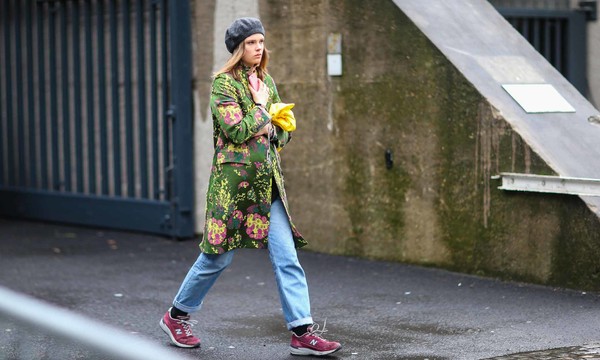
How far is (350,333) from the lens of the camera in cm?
639

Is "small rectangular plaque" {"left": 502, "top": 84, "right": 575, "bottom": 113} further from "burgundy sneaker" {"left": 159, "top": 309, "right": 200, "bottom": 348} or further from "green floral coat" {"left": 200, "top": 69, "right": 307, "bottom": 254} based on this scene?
"burgundy sneaker" {"left": 159, "top": 309, "right": 200, "bottom": 348}

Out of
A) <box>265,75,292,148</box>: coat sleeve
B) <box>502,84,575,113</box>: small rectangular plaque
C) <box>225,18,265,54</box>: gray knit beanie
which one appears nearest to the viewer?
<box>225,18,265,54</box>: gray knit beanie

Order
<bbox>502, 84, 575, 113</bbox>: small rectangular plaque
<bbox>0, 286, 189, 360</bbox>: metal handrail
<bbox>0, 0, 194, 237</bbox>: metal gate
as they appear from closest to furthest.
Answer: <bbox>0, 286, 189, 360</bbox>: metal handrail < <bbox>502, 84, 575, 113</bbox>: small rectangular plaque < <bbox>0, 0, 194, 237</bbox>: metal gate

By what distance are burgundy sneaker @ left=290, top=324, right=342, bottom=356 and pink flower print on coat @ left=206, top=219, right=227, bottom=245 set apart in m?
0.64

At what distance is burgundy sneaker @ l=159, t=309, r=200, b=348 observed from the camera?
19.6 feet

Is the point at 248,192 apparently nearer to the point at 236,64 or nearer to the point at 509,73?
the point at 236,64

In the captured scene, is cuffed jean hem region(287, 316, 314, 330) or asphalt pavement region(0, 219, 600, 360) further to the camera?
asphalt pavement region(0, 219, 600, 360)

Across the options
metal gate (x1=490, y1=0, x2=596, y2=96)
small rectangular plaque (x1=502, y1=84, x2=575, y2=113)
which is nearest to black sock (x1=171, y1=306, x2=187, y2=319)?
small rectangular plaque (x1=502, y1=84, x2=575, y2=113)

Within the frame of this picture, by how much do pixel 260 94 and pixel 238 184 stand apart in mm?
479

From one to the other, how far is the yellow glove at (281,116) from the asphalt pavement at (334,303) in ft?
3.95

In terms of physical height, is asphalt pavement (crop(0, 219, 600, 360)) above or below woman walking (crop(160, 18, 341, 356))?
below

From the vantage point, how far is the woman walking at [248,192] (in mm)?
5656

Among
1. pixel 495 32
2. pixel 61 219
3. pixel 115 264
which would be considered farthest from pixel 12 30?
pixel 495 32

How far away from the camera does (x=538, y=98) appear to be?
8.02 metres
